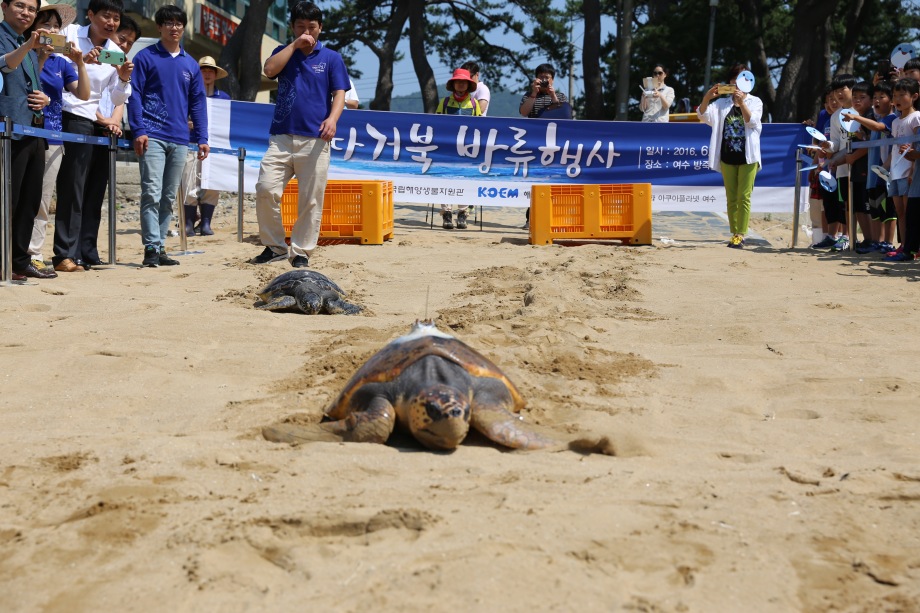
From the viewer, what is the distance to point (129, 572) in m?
2.25

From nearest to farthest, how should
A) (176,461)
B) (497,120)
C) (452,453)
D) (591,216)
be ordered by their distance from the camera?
(176,461), (452,453), (591,216), (497,120)

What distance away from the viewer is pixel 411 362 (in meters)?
3.56

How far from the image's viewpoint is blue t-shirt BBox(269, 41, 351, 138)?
7.42 metres

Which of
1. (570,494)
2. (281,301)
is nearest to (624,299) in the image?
(281,301)

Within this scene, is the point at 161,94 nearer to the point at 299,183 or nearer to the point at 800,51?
the point at 299,183

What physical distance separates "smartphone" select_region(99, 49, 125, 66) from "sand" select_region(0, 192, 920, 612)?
1690 millimetres

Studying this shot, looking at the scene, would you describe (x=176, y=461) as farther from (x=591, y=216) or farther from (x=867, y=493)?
(x=591, y=216)

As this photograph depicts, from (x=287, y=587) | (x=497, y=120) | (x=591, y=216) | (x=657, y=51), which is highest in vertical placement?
(x=657, y=51)

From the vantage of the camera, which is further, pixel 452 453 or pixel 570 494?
pixel 452 453

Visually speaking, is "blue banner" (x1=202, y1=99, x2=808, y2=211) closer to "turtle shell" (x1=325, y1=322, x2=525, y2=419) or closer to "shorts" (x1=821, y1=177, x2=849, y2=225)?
"shorts" (x1=821, y1=177, x2=849, y2=225)

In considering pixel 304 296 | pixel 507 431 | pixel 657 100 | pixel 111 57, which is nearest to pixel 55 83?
pixel 111 57

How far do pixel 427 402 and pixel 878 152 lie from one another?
695cm

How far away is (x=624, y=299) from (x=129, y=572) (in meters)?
4.67

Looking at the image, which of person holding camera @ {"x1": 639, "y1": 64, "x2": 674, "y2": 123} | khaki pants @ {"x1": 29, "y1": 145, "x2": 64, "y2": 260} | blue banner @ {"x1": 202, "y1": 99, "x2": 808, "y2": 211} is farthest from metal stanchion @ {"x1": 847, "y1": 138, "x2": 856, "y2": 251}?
khaki pants @ {"x1": 29, "y1": 145, "x2": 64, "y2": 260}
